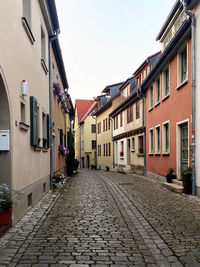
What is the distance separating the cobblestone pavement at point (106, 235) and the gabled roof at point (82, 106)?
49.4 m

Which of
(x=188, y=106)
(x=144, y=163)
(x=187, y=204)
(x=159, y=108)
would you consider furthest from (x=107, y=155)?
(x=187, y=204)

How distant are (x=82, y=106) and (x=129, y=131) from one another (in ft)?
121

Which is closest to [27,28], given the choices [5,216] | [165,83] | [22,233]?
[5,216]

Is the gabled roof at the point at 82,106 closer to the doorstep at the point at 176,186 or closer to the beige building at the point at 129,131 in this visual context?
the beige building at the point at 129,131

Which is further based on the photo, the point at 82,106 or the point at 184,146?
the point at 82,106

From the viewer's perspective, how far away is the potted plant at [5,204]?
197 inches

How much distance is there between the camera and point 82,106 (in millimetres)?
58906

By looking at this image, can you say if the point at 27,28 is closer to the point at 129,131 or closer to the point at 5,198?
the point at 5,198

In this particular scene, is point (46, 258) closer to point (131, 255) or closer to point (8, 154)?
point (131, 255)

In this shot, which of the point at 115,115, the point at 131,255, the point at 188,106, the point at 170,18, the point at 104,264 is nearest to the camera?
the point at 104,264

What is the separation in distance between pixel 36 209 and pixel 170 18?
11.4 metres

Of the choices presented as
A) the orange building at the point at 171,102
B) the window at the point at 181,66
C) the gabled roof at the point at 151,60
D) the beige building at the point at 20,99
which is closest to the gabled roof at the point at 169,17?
the orange building at the point at 171,102

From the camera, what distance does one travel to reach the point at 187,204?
25.5 feet

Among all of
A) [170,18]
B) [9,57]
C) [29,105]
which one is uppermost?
[170,18]
